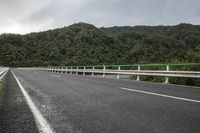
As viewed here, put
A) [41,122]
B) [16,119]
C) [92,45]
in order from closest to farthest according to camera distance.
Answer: [41,122] < [16,119] < [92,45]

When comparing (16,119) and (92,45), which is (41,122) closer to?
(16,119)

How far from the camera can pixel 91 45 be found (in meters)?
132

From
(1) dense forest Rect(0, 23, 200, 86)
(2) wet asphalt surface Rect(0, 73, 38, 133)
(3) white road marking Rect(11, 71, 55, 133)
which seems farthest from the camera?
(1) dense forest Rect(0, 23, 200, 86)

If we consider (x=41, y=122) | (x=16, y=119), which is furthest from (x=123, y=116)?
(x=16, y=119)

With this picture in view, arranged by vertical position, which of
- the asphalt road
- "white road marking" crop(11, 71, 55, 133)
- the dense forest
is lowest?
"white road marking" crop(11, 71, 55, 133)

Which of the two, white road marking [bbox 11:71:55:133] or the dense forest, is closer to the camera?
white road marking [bbox 11:71:55:133]

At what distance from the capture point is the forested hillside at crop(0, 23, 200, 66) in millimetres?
101269

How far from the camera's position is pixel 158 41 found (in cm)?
10912

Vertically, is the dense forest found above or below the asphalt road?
above

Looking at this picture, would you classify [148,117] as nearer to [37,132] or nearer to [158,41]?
[37,132]

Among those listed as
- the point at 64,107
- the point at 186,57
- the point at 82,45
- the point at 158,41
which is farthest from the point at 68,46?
the point at 64,107

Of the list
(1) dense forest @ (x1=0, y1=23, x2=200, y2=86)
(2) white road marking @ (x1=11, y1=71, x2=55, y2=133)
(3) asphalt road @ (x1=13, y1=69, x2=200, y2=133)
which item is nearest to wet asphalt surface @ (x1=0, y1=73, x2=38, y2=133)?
(2) white road marking @ (x1=11, y1=71, x2=55, y2=133)

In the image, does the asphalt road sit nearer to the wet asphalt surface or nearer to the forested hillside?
the wet asphalt surface

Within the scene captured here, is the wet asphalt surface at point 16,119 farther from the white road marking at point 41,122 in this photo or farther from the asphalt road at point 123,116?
the asphalt road at point 123,116
